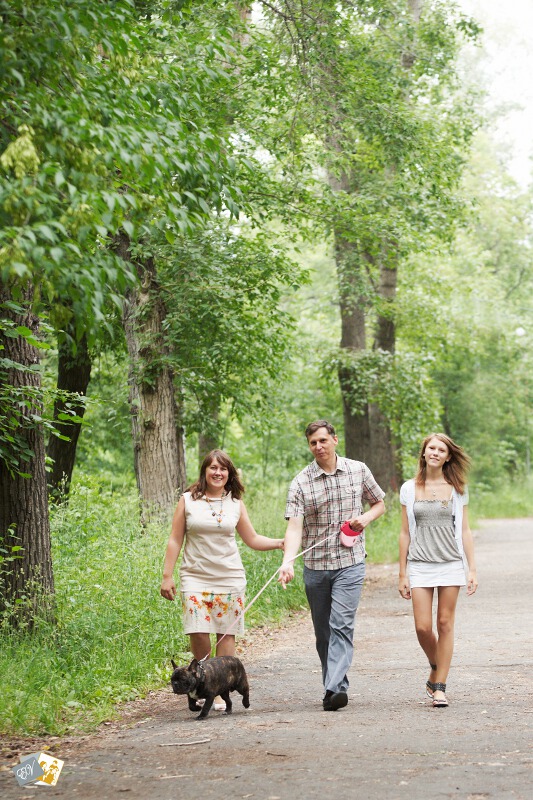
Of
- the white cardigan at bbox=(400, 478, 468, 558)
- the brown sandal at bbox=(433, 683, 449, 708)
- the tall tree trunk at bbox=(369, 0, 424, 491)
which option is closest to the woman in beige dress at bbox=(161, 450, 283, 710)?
the white cardigan at bbox=(400, 478, 468, 558)

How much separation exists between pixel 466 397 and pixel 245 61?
94.6 feet

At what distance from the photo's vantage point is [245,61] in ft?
57.3

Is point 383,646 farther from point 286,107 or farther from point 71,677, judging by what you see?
point 286,107

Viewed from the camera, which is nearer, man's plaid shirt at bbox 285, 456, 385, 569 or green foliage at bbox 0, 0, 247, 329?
green foliage at bbox 0, 0, 247, 329

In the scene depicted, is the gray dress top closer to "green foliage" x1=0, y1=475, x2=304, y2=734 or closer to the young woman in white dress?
the young woman in white dress

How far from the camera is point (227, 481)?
8781 millimetres

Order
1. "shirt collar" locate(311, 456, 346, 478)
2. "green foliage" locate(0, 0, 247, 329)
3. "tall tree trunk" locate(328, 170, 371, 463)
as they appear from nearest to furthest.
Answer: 1. "green foliage" locate(0, 0, 247, 329)
2. "shirt collar" locate(311, 456, 346, 478)
3. "tall tree trunk" locate(328, 170, 371, 463)

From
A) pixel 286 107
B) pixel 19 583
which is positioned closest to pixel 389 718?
pixel 19 583

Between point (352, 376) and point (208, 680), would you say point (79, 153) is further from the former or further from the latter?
point (352, 376)

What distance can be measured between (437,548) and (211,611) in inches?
70.6

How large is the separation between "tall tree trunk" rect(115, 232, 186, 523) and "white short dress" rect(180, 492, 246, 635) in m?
8.11

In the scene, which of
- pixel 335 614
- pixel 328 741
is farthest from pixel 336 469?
pixel 328 741

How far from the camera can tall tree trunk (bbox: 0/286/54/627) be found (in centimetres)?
999

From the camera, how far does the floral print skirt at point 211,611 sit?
28.0 ft
